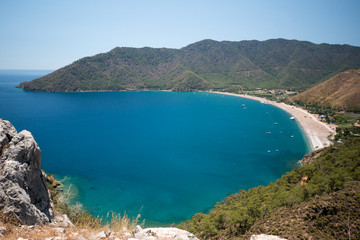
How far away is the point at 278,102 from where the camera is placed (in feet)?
475

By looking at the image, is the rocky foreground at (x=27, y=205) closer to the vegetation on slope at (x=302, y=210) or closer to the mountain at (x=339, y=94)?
the vegetation on slope at (x=302, y=210)

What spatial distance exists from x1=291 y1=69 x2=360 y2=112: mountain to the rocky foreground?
12496 cm

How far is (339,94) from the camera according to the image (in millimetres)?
111250

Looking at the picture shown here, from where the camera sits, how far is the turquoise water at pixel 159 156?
37.5m

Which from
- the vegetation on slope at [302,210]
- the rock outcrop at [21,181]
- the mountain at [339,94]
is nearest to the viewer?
the rock outcrop at [21,181]

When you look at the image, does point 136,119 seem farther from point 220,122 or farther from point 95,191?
point 95,191

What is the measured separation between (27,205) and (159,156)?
170 ft

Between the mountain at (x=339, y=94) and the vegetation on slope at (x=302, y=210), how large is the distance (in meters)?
86.4

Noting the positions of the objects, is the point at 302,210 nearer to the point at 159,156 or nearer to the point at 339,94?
the point at 159,156

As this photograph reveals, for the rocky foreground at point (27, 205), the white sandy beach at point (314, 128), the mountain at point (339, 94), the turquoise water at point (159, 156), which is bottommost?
the turquoise water at point (159, 156)

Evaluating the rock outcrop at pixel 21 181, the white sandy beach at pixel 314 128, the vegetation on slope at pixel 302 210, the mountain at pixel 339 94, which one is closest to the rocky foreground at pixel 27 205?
the rock outcrop at pixel 21 181

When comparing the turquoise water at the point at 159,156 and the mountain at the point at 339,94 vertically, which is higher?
the mountain at the point at 339,94

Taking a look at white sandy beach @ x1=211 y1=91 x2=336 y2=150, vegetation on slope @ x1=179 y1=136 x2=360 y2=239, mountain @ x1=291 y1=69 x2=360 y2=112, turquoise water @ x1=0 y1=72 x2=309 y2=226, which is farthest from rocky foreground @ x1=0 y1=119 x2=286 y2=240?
mountain @ x1=291 y1=69 x2=360 y2=112

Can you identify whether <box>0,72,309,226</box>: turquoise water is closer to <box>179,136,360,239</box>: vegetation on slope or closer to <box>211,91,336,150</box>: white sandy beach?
<box>211,91,336,150</box>: white sandy beach
